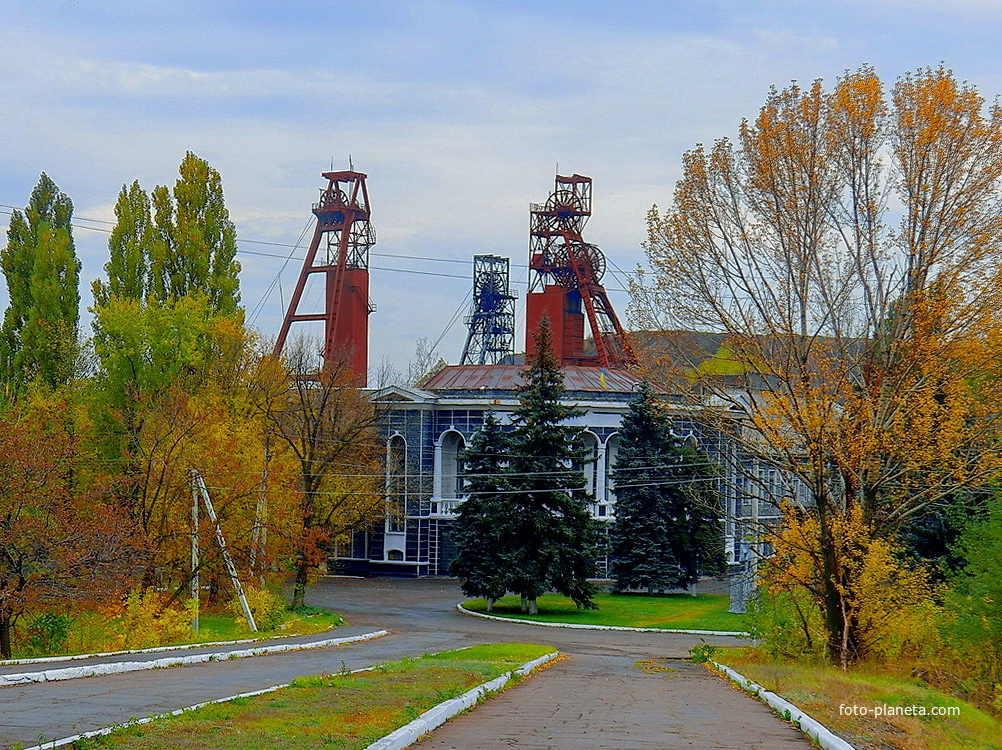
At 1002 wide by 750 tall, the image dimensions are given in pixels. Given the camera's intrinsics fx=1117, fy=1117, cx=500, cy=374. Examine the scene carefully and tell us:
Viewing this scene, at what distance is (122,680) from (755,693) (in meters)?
8.18

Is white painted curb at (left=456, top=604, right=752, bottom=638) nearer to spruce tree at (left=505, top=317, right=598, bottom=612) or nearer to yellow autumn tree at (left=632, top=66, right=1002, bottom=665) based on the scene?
spruce tree at (left=505, top=317, right=598, bottom=612)

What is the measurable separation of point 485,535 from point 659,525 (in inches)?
377

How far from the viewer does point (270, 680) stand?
14617mm

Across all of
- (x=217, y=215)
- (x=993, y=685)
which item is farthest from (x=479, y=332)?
(x=993, y=685)

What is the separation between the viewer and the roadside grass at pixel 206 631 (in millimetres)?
22812

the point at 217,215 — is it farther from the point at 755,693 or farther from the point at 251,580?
the point at 755,693

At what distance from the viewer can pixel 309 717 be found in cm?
970

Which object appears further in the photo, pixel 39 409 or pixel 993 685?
pixel 39 409

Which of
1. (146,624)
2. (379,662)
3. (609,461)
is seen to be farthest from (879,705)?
(609,461)

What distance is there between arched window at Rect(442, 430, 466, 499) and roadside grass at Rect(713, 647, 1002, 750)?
1499 inches

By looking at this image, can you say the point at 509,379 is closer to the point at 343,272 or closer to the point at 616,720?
the point at 343,272

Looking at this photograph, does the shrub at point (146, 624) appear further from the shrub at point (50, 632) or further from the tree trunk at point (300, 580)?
the tree trunk at point (300, 580)

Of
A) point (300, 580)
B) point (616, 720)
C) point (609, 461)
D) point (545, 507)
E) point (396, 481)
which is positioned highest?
point (609, 461)

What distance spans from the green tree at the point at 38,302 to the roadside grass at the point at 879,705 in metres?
27.6
